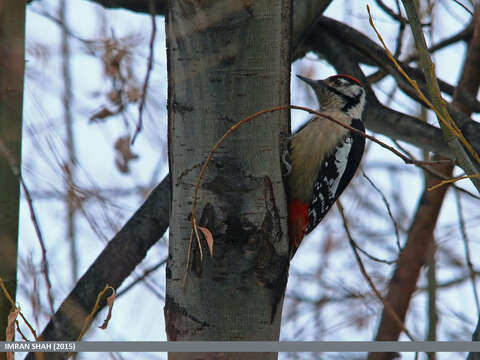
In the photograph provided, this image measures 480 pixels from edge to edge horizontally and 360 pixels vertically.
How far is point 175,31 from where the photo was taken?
1787 mm

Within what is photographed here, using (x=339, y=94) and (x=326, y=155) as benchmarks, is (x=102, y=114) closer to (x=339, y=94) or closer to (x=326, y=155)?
(x=326, y=155)

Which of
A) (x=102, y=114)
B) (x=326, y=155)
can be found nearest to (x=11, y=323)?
(x=102, y=114)

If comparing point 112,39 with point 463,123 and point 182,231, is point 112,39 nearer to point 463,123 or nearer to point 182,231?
point 182,231

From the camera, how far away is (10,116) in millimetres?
1948

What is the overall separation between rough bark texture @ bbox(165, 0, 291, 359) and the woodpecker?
3.86 ft

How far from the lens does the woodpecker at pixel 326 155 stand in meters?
3.08

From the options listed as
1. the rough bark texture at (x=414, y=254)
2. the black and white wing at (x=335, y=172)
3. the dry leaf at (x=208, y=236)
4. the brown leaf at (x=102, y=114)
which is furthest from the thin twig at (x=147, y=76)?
the rough bark texture at (x=414, y=254)

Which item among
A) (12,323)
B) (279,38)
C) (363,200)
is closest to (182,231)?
(12,323)

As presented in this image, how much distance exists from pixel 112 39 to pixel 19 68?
494mm

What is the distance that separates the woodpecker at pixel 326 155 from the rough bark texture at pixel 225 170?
3.86 feet

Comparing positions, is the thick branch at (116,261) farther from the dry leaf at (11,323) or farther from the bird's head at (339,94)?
the bird's head at (339,94)

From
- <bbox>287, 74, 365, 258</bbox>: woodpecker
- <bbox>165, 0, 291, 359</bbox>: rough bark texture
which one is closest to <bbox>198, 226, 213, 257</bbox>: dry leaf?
<bbox>165, 0, 291, 359</bbox>: rough bark texture

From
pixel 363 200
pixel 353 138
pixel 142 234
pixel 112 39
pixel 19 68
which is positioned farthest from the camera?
pixel 363 200

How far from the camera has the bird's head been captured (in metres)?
3.49
